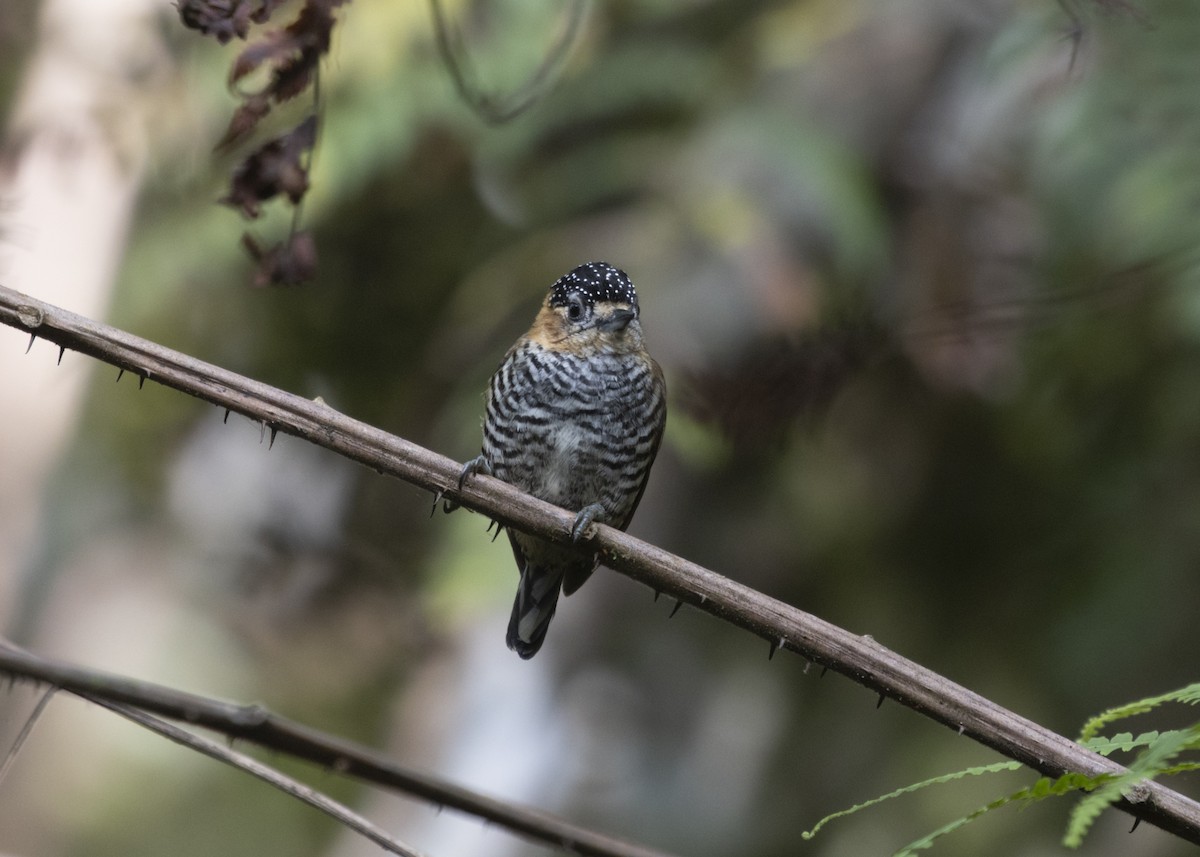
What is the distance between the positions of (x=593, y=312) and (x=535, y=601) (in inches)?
34.9

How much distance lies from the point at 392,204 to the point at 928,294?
2334mm

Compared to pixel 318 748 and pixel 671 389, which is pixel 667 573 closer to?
pixel 318 748

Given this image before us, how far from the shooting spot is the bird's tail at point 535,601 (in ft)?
12.4

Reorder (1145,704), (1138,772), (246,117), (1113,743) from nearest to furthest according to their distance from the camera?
(1138,772) → (1145,704) → (1113,743) → (246,117)

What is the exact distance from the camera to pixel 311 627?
5387mm

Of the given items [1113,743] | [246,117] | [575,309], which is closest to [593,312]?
[575,309]

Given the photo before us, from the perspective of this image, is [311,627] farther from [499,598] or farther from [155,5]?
[155,5]

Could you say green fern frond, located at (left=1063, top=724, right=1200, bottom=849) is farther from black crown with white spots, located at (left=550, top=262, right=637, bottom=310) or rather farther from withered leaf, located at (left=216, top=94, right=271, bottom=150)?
black crown with white spots, located at (left=550, top=262, right=637, bottom=310)

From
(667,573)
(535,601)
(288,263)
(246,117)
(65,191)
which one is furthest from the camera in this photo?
(65,191)

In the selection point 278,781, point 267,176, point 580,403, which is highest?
point 580,403

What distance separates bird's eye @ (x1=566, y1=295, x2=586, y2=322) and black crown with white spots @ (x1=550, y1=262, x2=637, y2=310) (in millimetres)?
13

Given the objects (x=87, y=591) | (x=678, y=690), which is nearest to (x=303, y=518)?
(x=87, y=591)

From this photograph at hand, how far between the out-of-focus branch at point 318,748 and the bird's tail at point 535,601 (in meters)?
2.67

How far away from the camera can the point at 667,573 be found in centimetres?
193
